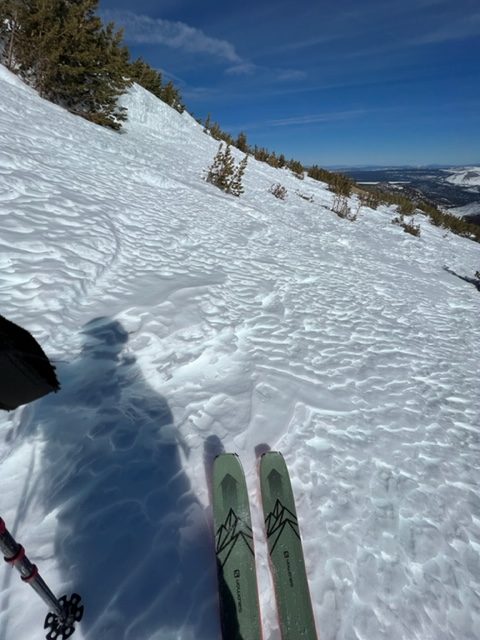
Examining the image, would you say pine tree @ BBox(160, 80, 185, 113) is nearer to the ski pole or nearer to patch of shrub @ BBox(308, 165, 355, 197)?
patch of shrub @ BBox(308, 165, 355, 197)

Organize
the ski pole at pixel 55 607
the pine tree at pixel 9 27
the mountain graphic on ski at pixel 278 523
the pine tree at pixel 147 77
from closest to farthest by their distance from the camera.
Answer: the ski pole at pixel 55 607
the mountain graphic on ski at pixel 278 523
the pine tree at pixel 9 27
the pine tree at pixel 147 77

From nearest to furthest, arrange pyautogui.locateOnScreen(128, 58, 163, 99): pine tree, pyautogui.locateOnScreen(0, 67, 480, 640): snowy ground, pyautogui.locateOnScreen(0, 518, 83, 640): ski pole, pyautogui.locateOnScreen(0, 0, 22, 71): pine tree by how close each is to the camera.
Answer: pyautogui.locateOnScreen(0, 518, 83, 640): ski pole → pyautogui.locateOnScreen(0, 67, 480, 640): snowy ground → pyautogui.locateOnScreen(0, 0, 22, 71): pine tree → pyautogui.locateOnScreen(128, 58, 163, 99): pine tree

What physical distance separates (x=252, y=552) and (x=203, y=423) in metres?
1.03

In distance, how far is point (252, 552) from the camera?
197 cm

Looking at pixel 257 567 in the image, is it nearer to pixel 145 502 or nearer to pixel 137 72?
pixel 145 502

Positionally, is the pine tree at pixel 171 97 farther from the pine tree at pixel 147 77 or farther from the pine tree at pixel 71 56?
the pine tree at pixel 71 56

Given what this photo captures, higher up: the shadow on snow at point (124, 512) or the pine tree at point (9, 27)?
the pine tree at point (9, 27)

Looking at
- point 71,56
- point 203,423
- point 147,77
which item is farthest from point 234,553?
point 147,77

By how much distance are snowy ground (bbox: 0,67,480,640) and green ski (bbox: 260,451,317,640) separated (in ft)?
0.31

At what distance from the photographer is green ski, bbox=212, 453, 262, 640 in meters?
1.71

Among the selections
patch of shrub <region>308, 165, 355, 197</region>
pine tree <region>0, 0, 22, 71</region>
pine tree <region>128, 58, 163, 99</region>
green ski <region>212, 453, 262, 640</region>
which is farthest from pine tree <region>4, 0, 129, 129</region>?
green ski <region>212, 453, 262, 640</region>

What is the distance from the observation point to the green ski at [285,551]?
175 cm

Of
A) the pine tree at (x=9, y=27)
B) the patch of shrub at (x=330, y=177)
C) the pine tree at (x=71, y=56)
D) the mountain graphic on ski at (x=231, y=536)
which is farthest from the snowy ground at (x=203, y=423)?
the patch of shrub at (x=330, y=177)

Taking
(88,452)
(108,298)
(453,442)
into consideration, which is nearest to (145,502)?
(88,452)
